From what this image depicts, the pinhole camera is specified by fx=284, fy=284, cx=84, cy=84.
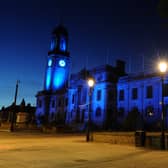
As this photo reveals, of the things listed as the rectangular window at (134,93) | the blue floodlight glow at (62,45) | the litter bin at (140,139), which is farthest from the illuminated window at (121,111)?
the blue floodlight glow at (62,45)

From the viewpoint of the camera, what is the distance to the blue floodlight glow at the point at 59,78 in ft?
278

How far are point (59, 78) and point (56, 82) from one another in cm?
184

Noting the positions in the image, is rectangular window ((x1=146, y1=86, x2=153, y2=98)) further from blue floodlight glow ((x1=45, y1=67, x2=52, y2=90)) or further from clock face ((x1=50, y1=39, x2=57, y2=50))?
clock face ((x1=50, y1=39, x2=57, y2=50))

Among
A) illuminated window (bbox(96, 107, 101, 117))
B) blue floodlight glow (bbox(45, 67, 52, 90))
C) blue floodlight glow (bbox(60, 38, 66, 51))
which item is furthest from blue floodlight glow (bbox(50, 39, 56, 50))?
illuminated window (bbox(96, 107, 101, 117))

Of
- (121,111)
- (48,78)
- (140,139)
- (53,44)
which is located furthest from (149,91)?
(53,44)

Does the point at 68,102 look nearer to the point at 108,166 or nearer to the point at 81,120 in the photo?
the point at 81,120

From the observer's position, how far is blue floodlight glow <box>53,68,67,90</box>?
278ft

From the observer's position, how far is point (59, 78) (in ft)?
282

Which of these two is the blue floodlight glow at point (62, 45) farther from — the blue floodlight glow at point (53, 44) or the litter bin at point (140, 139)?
the litter bin at point (140, 139)

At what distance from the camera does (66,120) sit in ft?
230

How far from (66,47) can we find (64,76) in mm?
9608

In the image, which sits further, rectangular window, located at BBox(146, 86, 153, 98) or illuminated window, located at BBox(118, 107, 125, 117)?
illuminated window, located at BBox(118, 107, 125, 117)

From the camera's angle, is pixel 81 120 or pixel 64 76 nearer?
pixel 81 120

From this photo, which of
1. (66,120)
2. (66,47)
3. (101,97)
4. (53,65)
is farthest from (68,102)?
(66,47)
